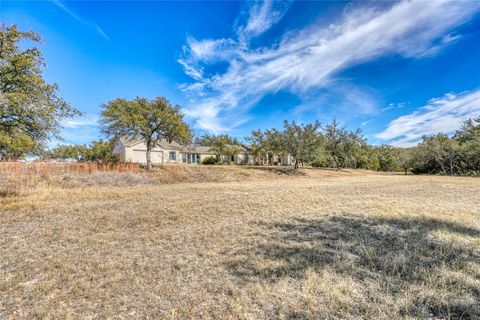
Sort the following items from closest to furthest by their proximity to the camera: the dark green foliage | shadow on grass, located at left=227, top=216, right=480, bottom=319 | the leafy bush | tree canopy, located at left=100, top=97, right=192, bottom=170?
shadow on grass, located at left=227, top=216, right=480, bottom=319 → tree canopy, located at left=100, top=97, right=192, bottom=170 → the dark green foliage → the leafy bush

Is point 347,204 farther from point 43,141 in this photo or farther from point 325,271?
point 43,141

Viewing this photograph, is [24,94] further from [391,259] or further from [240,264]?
[391,259]

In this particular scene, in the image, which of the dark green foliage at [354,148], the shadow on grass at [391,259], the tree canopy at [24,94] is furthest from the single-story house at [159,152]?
the shadow on grass at [391,259]

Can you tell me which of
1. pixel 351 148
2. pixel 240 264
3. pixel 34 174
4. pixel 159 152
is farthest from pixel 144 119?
pixel 351 148

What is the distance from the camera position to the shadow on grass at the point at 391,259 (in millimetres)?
2386

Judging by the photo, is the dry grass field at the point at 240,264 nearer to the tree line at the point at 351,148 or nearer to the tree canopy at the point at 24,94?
the tree canopy at the point at 24,94

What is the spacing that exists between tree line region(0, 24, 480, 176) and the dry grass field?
3.63 metres

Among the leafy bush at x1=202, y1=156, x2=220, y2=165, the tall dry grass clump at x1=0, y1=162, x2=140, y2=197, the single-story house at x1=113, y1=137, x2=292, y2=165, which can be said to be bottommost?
the tall dry grass clump at x1=0, y1=162, x2=140, y2=197

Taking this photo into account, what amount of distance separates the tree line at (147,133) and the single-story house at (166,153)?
1.60 m

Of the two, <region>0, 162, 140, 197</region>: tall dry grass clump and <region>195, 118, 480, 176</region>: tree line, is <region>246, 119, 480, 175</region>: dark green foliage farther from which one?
<region>0, 162, 140, 197</region>: tall dry grass clump

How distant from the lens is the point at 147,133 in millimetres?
18781

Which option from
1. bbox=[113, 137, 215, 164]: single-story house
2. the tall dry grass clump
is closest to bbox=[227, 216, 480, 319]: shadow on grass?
the tall dry grass clump

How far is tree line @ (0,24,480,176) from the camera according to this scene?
7.59 m

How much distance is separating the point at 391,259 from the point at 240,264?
2.34m
